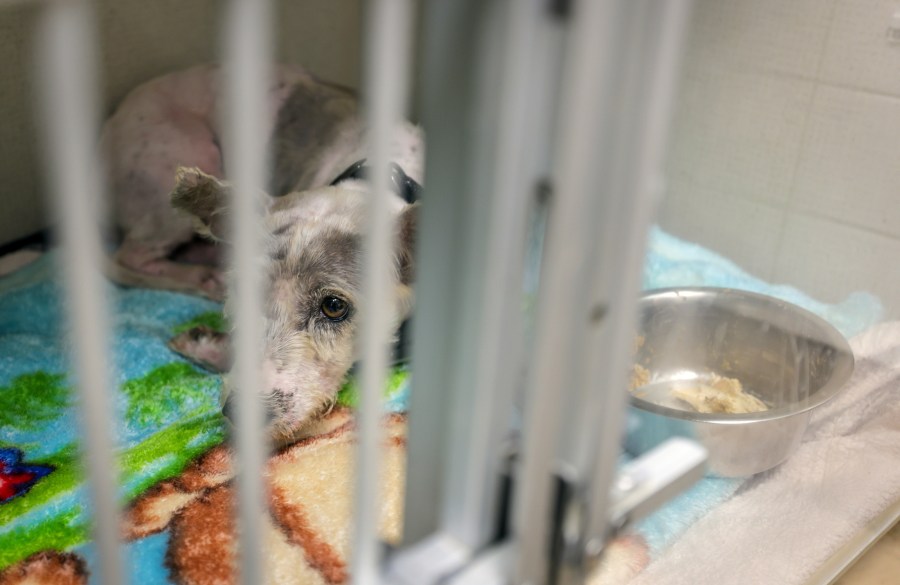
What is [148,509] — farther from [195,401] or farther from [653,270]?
[653,270]

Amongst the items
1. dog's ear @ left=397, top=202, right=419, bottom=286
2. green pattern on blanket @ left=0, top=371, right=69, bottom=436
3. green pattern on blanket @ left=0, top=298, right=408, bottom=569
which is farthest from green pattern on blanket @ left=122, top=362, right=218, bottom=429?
dog's ear @ left=397, top=202, right=419, bottom=286

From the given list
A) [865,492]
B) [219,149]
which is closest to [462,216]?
[865,492]

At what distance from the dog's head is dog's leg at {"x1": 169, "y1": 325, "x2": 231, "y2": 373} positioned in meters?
0.20

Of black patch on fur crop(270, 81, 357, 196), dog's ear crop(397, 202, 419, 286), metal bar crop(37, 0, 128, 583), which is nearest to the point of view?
metal bar crop(37, 0, 128, 583)

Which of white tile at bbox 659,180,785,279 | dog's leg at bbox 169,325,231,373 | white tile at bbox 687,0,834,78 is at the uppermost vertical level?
white tile at bbox 687,0,834,78

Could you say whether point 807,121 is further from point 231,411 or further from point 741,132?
point 231,411

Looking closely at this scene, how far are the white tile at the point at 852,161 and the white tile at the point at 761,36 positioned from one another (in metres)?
0.09

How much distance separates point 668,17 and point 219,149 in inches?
68.8

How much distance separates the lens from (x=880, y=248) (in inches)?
59.3

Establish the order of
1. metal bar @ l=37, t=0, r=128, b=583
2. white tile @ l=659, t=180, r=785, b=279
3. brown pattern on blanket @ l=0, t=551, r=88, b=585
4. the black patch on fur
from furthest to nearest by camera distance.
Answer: the black patch on fur < white tile @ l=659, t=180, r=785, b=279 < brown pattern on blanket @ l=0, t=551, r=88, b=585 < metal bar @ l=37, t=0, r=128, b=583

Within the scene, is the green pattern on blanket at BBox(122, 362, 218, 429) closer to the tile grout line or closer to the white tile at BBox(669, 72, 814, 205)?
the white tile at BBox(669, 72, 814, 205)

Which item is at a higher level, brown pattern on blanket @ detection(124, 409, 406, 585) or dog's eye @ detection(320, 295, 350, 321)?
dog's eye @ detection(320, 295, 350, 321)

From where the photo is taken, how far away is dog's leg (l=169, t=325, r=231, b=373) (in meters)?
1.62

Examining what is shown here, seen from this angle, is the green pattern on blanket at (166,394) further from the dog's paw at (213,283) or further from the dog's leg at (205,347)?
the dog's paw at (213,283)
